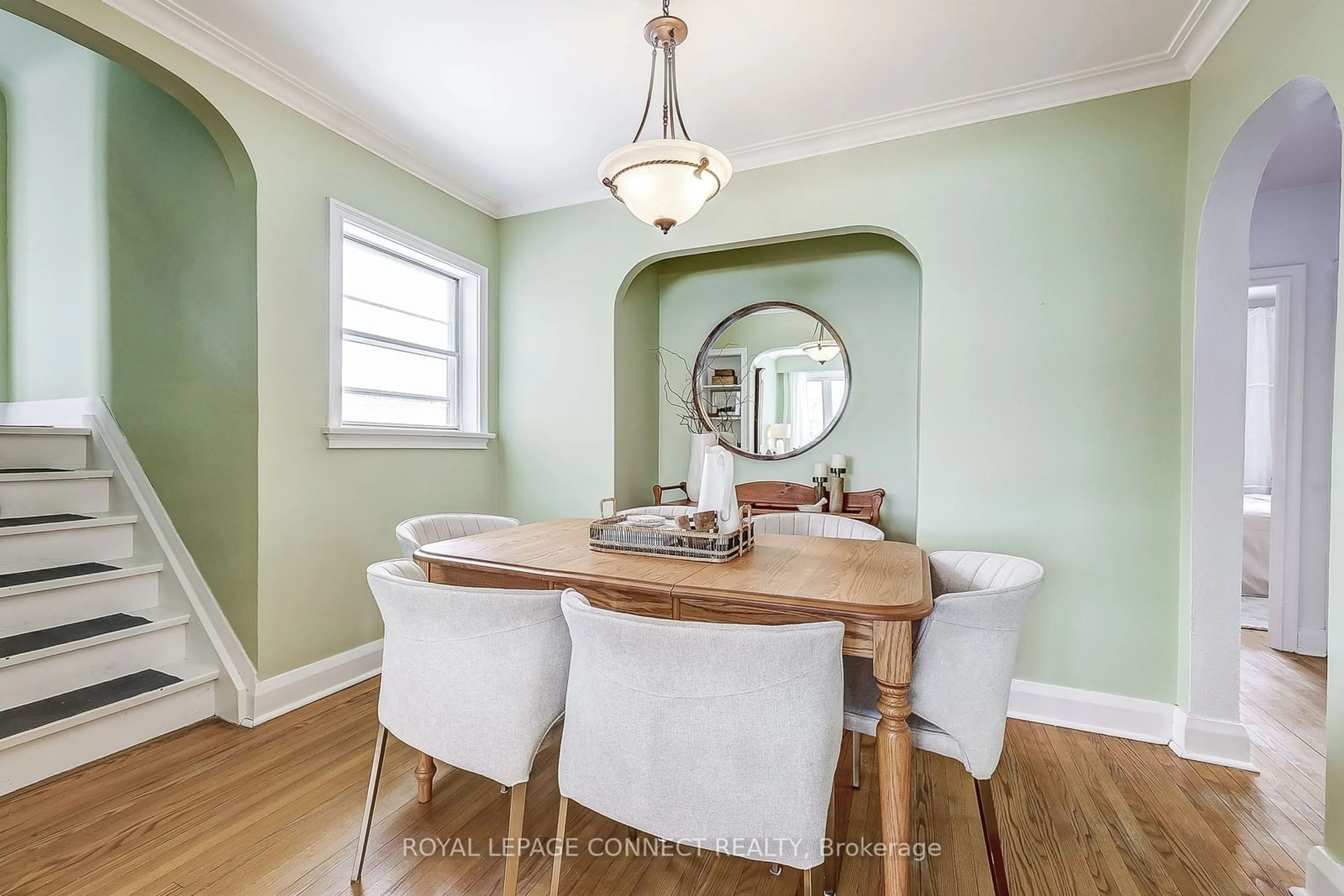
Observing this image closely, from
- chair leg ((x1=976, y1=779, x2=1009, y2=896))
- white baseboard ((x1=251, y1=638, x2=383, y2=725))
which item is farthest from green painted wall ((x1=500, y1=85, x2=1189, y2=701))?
white baseboard ((x1=251, y1=638, x2=383, y2=725))

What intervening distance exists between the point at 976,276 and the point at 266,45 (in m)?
2.95

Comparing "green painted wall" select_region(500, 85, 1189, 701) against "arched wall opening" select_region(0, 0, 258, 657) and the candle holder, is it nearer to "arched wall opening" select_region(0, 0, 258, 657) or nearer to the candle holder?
the candle holder

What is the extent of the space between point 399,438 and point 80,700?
147 cm

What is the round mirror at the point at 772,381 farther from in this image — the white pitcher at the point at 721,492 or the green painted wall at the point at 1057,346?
the white pitcher at the point at 721,492

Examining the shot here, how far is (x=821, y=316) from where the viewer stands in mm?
3566

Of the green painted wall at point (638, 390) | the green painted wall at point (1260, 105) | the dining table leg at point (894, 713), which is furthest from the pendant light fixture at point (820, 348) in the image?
the dining table leg at point (894, 713)

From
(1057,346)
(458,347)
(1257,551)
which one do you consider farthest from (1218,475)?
(458,347)

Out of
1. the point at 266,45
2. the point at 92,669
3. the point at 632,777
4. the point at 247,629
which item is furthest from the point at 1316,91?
the point at 92,669

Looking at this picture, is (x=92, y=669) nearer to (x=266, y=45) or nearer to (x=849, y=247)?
(x=266, y=45)

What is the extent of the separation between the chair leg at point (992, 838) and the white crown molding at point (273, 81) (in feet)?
11.0

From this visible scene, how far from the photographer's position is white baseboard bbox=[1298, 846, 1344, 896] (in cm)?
133

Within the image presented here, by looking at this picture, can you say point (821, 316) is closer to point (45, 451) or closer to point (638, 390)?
point (638, 390)

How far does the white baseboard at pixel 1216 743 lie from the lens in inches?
81.7

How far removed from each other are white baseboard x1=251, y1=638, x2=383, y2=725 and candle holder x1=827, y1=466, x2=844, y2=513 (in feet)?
7.62
